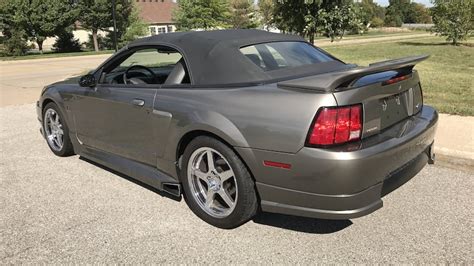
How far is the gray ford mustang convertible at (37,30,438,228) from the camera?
287 cm

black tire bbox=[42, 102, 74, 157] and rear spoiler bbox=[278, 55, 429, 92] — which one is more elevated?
rear spoiler bbox=[278, 55, 429, 92]

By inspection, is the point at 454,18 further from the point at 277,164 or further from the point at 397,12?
the point at 397,12

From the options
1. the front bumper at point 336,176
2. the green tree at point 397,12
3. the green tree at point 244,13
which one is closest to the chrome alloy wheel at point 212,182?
the front bumper at point 336,176

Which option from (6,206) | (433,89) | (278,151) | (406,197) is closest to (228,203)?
(278,151)

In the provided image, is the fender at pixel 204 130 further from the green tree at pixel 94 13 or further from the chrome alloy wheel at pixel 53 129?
the green tree at pixel 94 13

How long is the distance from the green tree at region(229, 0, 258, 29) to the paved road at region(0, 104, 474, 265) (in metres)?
51.5

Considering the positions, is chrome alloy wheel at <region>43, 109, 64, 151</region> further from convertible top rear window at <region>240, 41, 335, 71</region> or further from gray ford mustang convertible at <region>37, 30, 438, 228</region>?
convertible top rear window at <region>240, 41, 335, 71</region>

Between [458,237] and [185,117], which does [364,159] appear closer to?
[458,237]

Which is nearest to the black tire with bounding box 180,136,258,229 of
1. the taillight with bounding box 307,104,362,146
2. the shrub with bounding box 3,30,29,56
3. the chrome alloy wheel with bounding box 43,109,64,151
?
the taillight with bounding box 307,104,362,146

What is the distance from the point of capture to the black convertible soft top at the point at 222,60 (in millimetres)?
3496

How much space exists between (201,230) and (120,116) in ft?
4.57

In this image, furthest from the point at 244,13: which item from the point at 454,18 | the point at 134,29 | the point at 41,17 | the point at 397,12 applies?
the point at 397,12

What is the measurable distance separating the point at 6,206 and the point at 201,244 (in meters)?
2.01

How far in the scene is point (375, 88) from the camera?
3057 millimetres
